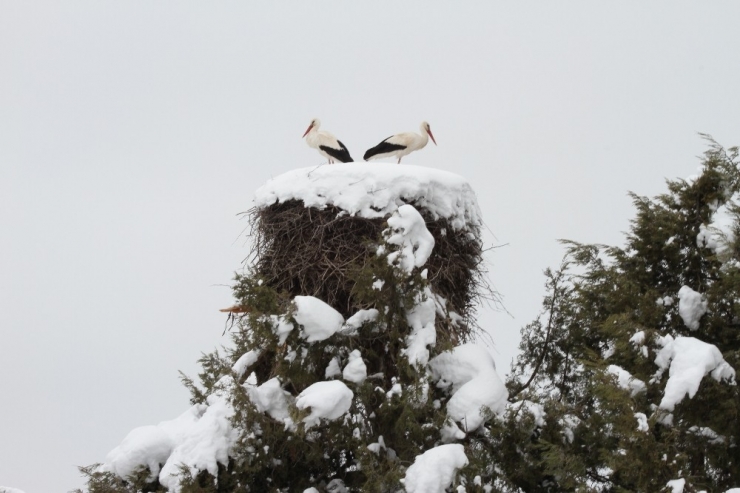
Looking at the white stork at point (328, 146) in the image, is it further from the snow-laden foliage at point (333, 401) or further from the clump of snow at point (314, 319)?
the clump of snow at point (314, 319)

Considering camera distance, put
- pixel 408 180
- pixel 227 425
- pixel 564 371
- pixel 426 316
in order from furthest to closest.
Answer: pixel 564 371
pixel 408 180
pixel 426 316
pixel 227 425

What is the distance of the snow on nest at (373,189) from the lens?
26.2 feet

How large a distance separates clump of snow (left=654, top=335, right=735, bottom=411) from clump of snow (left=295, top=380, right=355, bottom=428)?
7.01 ft

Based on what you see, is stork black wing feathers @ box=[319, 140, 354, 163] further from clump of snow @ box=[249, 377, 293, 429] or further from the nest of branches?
clump of snow @ box=[249, 377, 293, 429]

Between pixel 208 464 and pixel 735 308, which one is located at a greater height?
pixel 735 308

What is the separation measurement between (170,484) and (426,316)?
7.58 feet

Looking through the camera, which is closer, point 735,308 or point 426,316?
point 735,308

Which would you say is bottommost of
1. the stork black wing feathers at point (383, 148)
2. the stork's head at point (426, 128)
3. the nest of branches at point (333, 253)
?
the nest of branches at point (333, 253)

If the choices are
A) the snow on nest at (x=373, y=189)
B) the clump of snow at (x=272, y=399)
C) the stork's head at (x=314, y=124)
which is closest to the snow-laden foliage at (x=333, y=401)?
Answer: the clump of snow at (x=272, y=399)

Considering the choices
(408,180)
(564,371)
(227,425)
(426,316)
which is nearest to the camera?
(227,425)

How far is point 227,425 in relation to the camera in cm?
687

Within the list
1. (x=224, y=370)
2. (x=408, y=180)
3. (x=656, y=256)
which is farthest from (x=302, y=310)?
(x=656, y=256)

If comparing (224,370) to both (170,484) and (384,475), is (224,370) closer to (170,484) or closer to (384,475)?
(170,484)

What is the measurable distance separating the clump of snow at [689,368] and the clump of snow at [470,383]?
1359 millimetres
